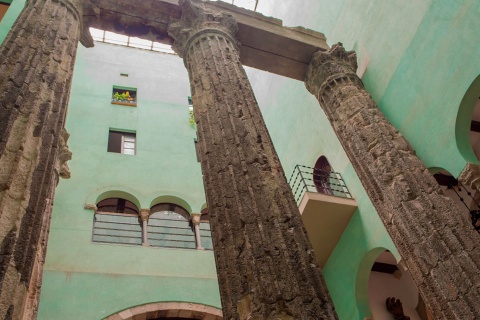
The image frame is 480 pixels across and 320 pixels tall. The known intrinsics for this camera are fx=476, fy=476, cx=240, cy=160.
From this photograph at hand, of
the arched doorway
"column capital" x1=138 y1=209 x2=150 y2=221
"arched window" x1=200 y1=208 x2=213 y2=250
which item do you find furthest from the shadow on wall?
"column capital" x1=138 y1=209 x2=150 y2=221

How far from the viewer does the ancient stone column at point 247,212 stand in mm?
3262

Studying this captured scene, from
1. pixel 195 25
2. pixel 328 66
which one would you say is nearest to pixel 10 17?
pixel 195 25

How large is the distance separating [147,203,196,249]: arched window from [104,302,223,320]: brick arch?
1.55 metres

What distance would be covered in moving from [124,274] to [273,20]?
18.3ft

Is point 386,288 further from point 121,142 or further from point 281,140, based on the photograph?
point 121,142

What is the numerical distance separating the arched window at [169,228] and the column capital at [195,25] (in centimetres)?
459

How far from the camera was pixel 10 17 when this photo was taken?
11586 millimetres

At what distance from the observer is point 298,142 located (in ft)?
39.4

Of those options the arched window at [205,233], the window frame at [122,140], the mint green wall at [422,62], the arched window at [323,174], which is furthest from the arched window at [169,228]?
the mint green wall at [422,62]

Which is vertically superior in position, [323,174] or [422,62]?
[323,174]

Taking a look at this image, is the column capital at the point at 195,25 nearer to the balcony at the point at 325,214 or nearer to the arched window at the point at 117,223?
the balcony at the point at 325,214

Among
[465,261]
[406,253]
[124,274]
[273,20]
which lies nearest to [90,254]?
[124,274]

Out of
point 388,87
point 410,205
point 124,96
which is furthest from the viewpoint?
point 124,96

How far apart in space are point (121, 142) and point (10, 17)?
4.03m
